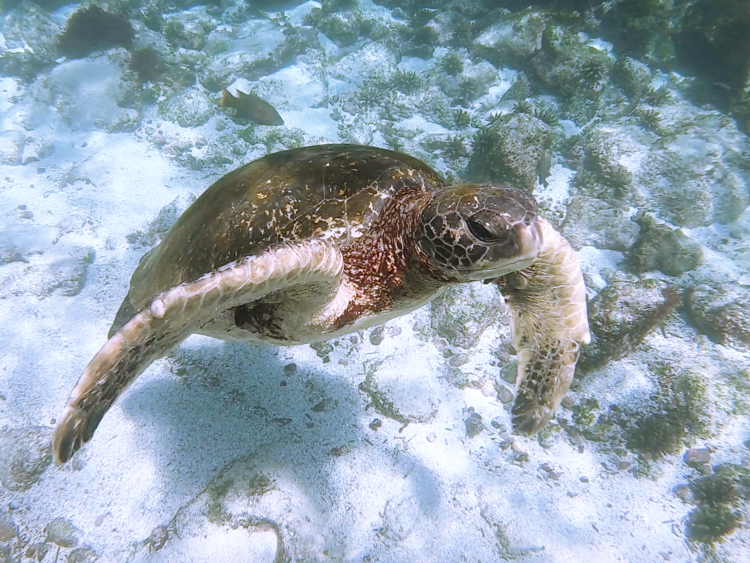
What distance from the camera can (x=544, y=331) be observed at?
112 inches

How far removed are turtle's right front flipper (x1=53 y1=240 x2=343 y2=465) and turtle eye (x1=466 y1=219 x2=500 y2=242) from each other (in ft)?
2.82

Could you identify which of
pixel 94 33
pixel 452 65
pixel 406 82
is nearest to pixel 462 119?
pixel 406 82

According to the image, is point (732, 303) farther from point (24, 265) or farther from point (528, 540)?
point (24, 265)

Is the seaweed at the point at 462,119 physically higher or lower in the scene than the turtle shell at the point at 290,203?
lower

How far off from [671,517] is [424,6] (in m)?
11.3

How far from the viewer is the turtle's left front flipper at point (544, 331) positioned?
2678 mm

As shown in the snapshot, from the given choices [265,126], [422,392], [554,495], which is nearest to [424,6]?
[265,126]

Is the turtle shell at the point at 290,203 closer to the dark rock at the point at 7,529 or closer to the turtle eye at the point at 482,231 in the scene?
the turtle eye at the point at 482,231

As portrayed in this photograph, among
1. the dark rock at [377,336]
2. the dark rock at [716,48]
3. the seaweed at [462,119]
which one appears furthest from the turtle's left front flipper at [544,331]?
the dark rock at [716,48]

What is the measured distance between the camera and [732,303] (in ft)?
14.1

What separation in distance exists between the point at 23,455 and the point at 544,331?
13.6ft

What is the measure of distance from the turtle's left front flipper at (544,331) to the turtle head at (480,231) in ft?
2.87

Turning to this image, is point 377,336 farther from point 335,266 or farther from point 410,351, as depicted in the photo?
point 335,266

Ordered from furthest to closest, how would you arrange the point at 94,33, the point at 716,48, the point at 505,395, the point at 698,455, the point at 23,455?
the point at 94,33
the point at 716,48
the point at 505,395
the point at 698,455
the point at 23,455
